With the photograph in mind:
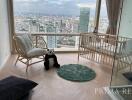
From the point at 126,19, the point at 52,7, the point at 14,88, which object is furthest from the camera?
the point at 52,7

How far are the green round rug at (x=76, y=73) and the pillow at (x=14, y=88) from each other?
2.67ft

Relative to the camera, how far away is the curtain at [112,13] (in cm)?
430

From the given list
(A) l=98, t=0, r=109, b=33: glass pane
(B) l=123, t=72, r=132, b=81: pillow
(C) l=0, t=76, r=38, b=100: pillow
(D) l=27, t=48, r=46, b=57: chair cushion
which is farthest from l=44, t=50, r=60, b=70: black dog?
(A) l=98, t=0, r=109, b=33: glass pane

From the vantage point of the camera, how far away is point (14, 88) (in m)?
2.19

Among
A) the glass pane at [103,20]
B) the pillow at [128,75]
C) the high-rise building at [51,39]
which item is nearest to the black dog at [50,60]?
the high-rise building at [51,39]

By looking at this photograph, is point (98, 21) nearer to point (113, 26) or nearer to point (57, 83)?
point (113, 26)

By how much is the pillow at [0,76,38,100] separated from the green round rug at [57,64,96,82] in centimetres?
81

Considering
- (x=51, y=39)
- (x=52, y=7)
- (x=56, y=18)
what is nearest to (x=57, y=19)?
(x=56, y=18)

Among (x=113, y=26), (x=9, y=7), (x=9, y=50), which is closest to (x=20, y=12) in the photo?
(x=9, y=7)

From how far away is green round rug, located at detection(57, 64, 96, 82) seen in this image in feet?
9.82

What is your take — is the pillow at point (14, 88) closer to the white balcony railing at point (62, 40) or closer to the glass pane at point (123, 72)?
the glass pane at point (123, 72)

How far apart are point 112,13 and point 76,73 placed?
2252 mm

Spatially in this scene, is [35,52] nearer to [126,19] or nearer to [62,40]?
[62,40]

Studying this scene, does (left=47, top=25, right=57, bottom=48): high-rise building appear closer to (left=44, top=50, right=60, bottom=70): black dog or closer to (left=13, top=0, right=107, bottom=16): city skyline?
(left=13, top=0, right=107, bottom=16): city skyline
